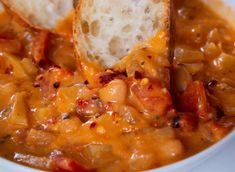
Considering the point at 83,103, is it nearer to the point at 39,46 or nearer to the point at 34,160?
the point at 34,160

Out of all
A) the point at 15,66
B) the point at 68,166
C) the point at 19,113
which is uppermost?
the point at 15,66

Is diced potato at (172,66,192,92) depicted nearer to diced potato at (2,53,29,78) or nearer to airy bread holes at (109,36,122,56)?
airy bread holes at (109,36,122,56)

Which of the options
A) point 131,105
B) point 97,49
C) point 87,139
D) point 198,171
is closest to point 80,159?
point 87,139

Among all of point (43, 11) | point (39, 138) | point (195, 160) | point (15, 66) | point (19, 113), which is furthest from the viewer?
point (43, 11)

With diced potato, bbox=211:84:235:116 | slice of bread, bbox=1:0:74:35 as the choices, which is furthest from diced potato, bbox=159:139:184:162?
slice of bread, bbox=1:0:74:35

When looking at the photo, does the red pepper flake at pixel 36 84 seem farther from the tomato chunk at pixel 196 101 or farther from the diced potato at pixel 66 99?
the tomato chunk at pixel 196 101

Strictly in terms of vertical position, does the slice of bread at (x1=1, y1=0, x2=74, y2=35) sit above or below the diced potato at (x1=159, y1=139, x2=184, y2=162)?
above

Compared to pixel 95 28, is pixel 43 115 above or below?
below

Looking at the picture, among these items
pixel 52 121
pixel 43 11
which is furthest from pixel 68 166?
pixel 43 11

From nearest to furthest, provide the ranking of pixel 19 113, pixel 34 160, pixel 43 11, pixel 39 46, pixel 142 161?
pixel 142 161 < pixel 34 160 < pixel 19 113 < pixel 39 46 < pixel 43 11
